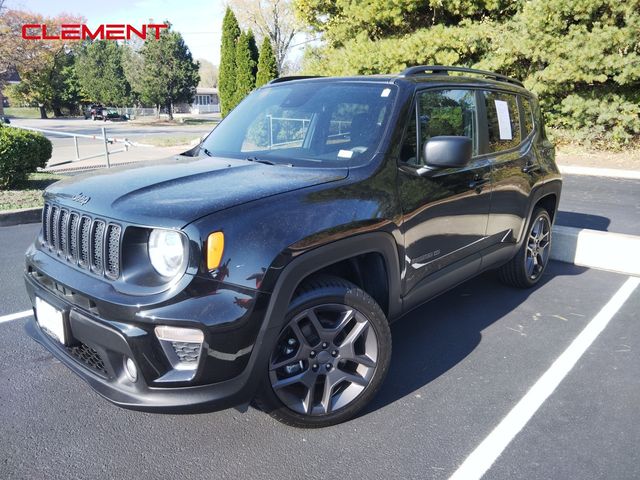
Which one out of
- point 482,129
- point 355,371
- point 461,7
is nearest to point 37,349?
point 355,371

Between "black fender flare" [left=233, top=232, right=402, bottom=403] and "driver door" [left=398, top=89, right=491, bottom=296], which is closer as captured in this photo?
"black fender flare" [left=233, top=232, right=402, bottom=403]

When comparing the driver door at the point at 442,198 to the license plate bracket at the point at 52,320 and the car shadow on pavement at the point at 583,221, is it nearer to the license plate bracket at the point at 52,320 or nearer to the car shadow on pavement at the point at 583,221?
the license plate bracket at the point at 52,320

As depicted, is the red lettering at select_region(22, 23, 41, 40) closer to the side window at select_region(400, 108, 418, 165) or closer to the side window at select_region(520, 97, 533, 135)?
the side window at select_region(520, 97, 533, 135)

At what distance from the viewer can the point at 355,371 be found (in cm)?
271

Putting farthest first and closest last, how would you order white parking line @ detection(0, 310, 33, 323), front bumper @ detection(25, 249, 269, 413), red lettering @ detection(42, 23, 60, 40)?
red lettering @ detection(42, 23, 60, 40), white parking line @ detection(0, 310, 33, 323), front bumper @ detection(25, 249, 269, 413)

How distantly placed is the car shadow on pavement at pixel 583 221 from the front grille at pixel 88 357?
6.16 m

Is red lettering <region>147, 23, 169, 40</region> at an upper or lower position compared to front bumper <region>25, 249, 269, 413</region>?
upper

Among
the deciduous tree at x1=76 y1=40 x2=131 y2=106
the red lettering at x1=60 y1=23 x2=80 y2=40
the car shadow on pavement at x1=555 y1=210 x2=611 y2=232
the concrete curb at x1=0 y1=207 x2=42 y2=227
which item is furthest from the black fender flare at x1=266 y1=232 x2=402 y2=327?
the deciduous tree at x1=76 y1=40 x2=131 y2=106

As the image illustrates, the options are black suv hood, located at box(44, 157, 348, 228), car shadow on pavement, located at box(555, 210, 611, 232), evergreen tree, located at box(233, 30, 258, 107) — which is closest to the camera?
black suv hood, located at box(44, 157, 348, 228)

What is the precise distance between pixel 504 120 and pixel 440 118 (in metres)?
0.96

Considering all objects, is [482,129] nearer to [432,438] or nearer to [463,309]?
[463,309]

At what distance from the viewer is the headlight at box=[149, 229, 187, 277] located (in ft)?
6.98

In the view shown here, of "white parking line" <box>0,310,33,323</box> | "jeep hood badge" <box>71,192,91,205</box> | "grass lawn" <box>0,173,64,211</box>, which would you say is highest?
"jeep hood badge" <box>71,192,91,205</box>

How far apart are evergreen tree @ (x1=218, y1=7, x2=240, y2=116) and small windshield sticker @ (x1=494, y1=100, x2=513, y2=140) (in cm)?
1885
